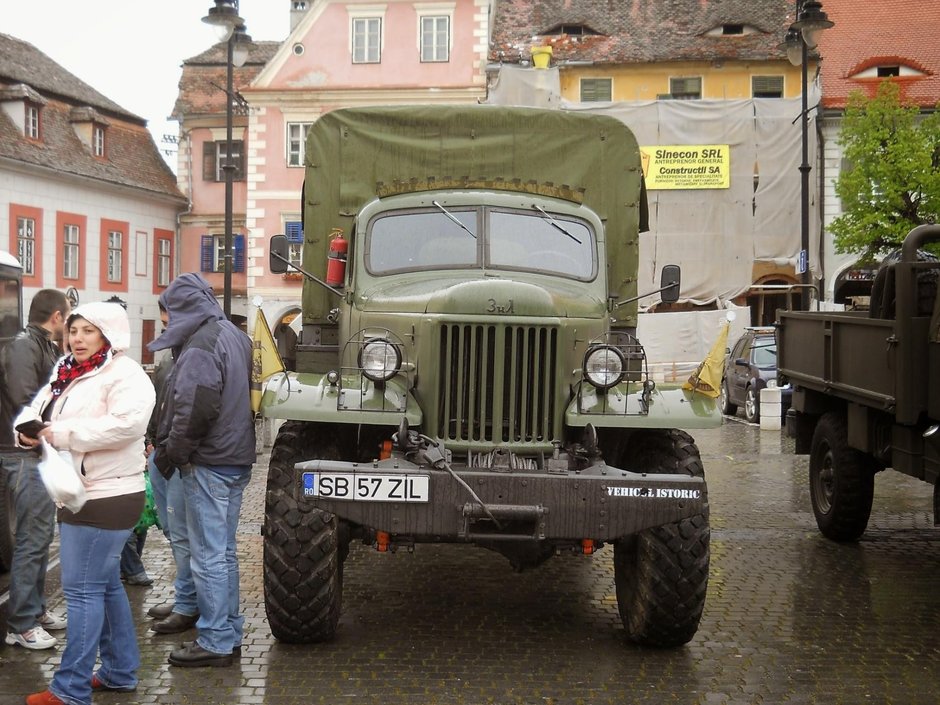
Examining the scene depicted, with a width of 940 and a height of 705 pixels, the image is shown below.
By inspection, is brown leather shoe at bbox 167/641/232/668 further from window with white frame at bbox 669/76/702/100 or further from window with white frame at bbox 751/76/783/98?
window with white frame at bbox 751/76/783/98

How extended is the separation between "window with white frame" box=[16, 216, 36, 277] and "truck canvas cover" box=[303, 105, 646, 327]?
29068 mm

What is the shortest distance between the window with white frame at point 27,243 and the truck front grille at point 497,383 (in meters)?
31.9

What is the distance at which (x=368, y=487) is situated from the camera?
217 inches

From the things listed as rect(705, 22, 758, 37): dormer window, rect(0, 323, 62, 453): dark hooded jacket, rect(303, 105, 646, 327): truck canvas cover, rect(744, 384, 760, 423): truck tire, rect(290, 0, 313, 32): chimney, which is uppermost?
rect(290, 0, 313, 32): chimney

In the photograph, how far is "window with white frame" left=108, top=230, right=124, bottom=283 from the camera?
39.9m

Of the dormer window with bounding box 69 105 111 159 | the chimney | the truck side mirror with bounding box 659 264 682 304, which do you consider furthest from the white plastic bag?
the chimney

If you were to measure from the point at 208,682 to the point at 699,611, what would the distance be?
2507 mm

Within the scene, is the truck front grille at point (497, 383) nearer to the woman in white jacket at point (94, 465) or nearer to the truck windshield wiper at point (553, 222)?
the woman in white jacket at point (94, 465)

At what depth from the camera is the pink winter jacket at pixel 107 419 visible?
16.4ft

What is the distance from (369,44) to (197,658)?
3347cm

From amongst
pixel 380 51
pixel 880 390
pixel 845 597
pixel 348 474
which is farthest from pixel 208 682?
pixel 380 51

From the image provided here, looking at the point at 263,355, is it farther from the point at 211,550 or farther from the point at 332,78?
the point at 332,78

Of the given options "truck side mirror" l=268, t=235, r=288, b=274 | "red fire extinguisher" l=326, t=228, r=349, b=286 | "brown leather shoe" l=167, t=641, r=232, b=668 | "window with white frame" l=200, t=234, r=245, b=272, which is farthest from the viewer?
"window with white frame" l=200, t=234, r=245, b=272

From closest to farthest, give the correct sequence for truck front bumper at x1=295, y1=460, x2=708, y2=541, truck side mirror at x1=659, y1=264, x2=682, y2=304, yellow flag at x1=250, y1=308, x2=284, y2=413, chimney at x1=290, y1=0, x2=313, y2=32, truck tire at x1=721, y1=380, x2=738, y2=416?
truck front bumper at x1=295, y1=460, x2=708, y2=541 < yellow flag at x1=250, y1=308, x2=284, y2=413 < truck side mirror at x1=659, y1=264, x2=682, y2=304 < truck tire at x1=721, y1=380, x2=738, y2=416 < chimney at x1=290, y1=0, x2=313, y2=32
